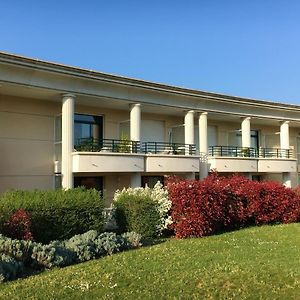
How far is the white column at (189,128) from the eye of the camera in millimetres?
24156

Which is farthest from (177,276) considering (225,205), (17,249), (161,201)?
(225,205)

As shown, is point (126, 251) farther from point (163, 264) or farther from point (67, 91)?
point (67, 91)

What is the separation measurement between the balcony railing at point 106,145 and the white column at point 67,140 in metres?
0.66

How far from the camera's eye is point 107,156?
19.5 meters

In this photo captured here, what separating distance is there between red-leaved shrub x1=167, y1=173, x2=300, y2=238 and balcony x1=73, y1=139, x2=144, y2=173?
4.12 m

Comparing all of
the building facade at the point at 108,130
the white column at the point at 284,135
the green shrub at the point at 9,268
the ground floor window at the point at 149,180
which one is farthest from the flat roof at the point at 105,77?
the green shrub at the point at 9,268

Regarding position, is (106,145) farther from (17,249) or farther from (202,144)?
(17,249)

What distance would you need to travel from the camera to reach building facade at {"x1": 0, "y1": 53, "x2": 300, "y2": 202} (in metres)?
18.7

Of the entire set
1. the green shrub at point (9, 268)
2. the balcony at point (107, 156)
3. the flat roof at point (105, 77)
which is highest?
the flat roof at point (105, 77)

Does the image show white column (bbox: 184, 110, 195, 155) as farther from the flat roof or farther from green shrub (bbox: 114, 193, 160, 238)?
green shrub (bbox: 114, 193, 160, 238)

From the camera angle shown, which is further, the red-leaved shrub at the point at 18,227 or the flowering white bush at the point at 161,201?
the flowering white bush at the point at 161,201

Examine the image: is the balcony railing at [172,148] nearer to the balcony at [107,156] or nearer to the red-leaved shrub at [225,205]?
the balcony at [107,156]

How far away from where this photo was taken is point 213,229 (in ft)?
51.0

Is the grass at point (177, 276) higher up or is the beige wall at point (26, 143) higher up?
the beige wall at point (26, 143)
